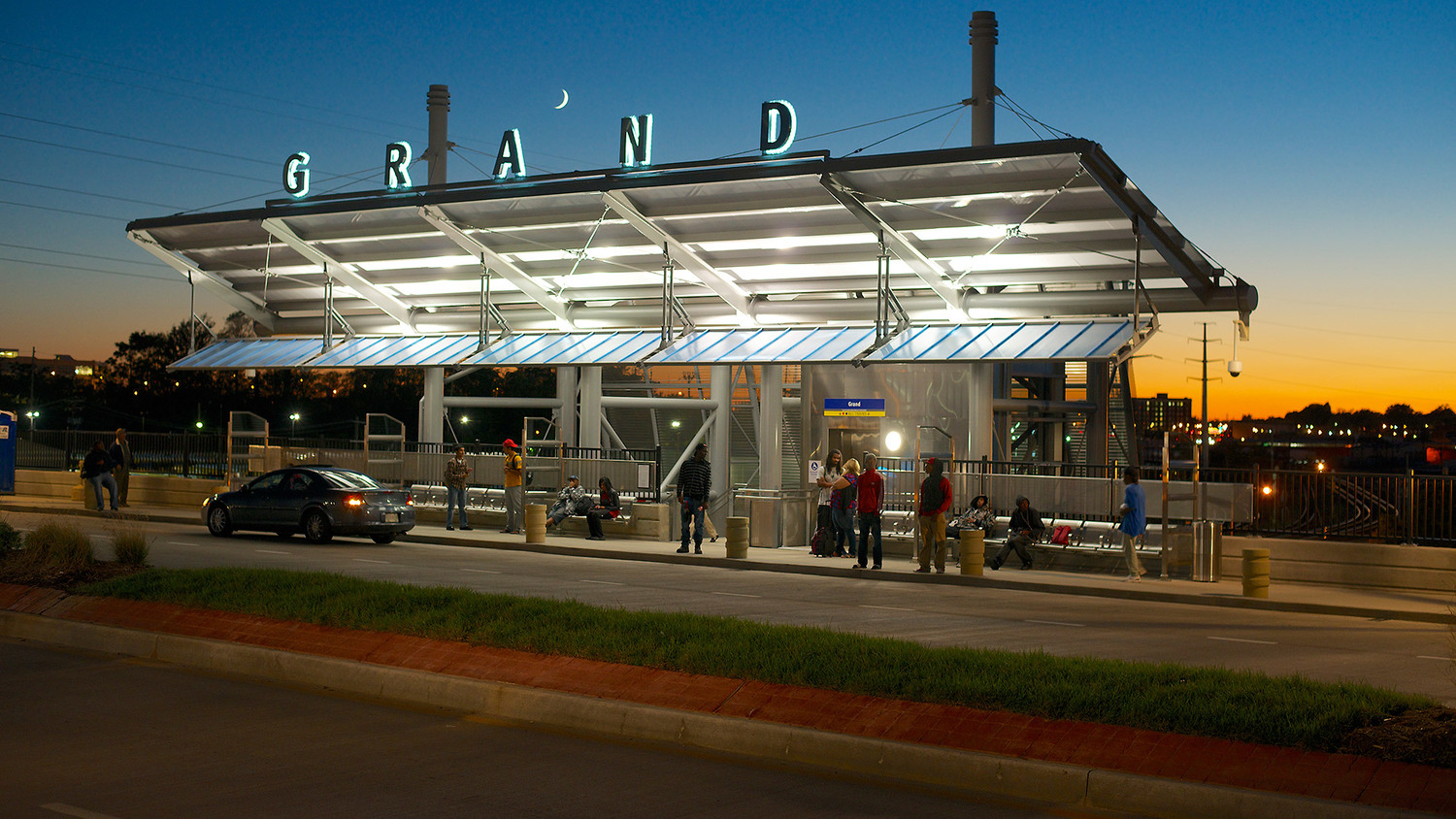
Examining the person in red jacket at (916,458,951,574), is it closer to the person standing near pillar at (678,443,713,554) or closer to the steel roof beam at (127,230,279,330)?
the person standing near pillar at (678,443,713,554)

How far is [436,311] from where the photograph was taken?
110 ft

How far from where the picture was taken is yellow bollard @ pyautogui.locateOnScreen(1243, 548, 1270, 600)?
17438mm

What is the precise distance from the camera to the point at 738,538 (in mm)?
21766

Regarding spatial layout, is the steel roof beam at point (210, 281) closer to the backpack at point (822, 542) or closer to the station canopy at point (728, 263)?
the station canopy at point (728, 263)

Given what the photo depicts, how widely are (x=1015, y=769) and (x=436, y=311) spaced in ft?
93.3

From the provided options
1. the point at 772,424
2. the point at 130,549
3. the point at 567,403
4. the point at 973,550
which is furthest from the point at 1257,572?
the point at 567,403

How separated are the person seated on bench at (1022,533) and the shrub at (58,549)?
14.1m

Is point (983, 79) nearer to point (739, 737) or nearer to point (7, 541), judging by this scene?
point (7, 541)

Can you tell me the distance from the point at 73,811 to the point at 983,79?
2288cm

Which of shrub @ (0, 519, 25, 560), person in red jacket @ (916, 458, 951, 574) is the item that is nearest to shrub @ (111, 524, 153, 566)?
shrub @ (0, 519, 25, 560)

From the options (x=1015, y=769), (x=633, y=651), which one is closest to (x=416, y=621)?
(x=633, y=651)

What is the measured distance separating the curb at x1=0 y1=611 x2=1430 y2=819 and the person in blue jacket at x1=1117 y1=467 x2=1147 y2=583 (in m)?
13.5

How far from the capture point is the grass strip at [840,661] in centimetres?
762

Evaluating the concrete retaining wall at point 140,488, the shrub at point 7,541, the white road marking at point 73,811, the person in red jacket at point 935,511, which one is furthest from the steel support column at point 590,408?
the white road marking at point 73,811
